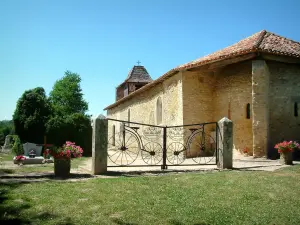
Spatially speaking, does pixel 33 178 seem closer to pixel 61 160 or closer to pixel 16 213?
pixel 61 160

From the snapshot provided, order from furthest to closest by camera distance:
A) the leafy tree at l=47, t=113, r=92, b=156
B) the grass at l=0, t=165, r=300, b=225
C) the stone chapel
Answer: the leafy tree at l=47, t=113, r=92, b=156, the stone chapel, the grass at l=0, t=165, r=300, b=225

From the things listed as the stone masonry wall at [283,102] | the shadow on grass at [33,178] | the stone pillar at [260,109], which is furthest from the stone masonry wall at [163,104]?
the shadow on grass at [33,178]

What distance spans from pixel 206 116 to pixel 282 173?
6.93m

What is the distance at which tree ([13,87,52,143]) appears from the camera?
21.7 m

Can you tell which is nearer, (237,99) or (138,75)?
(237,99)

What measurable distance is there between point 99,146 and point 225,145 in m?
4.22

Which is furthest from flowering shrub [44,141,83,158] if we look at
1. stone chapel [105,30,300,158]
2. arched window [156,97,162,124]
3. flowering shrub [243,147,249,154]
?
arched window [156,97,162,124]

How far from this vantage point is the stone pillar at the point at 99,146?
7.61 meters

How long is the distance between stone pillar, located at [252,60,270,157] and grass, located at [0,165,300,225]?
5.07 metres

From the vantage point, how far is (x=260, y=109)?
39.1ft

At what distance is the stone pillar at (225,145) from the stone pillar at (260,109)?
367cm

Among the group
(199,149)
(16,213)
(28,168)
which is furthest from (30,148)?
(16,213)

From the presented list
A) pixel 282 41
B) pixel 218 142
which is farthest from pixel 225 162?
pixel 282 41

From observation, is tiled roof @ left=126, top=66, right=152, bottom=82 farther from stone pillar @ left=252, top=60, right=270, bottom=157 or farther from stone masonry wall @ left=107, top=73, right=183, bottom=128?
stone pillar @ left=252, top=60, right=270, bottom=157
